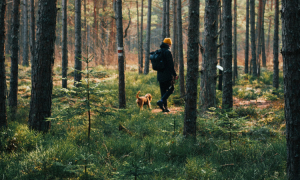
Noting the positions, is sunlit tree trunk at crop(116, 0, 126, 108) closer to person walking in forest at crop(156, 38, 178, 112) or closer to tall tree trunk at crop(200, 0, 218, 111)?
person walking in forest at crop(156, 38, 178, 112)

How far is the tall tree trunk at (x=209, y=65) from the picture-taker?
24.2 feet

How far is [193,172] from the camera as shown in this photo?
3.24 meters

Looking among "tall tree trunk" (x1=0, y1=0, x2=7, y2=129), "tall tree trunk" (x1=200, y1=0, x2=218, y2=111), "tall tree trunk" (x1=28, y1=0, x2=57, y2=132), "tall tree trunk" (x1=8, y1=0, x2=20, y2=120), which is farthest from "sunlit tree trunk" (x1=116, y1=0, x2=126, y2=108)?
"tall tree trunk" (x1=0, y1=0, x2=7, y2=129)

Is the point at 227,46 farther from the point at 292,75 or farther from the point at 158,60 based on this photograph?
the point at 292,75

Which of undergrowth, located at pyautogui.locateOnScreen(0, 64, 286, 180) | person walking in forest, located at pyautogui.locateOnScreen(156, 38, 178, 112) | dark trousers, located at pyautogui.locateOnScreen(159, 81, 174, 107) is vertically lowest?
undergrowth, located at pyautogui.locateOnScreen(0, 64, 286, 180)

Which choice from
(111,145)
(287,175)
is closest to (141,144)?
(111,145)

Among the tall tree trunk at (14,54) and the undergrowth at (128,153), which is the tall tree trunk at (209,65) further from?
the tall tree trunk at (14,54)

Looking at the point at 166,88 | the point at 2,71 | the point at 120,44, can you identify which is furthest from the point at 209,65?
the point at 2,71

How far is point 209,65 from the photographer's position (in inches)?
300

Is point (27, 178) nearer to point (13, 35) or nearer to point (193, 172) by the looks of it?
point (193, 172)

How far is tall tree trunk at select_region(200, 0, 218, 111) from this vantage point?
7.37m

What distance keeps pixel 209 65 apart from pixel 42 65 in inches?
204

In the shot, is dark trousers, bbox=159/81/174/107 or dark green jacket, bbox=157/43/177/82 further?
dark trousers, bbox=159/81/174/107

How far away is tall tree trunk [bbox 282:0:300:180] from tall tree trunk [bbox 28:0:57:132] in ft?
14.4
